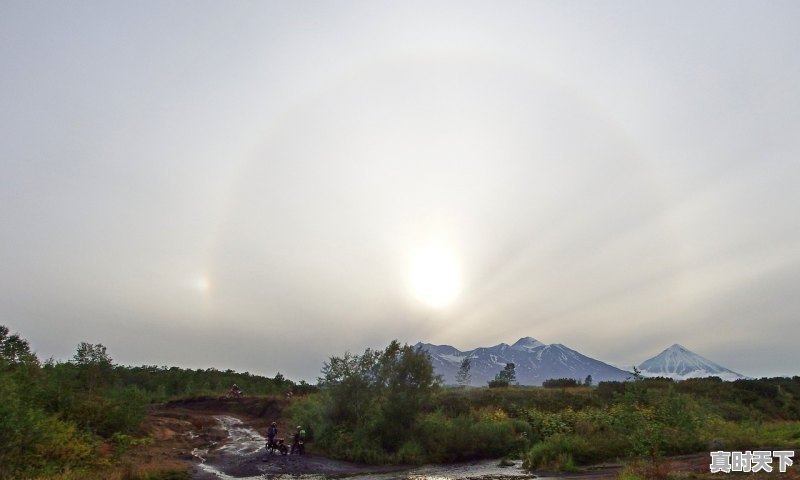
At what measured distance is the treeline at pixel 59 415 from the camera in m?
20.1

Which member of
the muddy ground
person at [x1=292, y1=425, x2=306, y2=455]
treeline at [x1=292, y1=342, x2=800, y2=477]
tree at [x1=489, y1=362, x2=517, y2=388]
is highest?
tree at [x1=489, y1=362, x2=517, y2=388]

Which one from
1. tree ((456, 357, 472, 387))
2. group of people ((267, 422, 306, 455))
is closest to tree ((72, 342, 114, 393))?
group of people ((267, 422, 306, 455))

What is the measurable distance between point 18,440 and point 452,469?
2197 centimetres

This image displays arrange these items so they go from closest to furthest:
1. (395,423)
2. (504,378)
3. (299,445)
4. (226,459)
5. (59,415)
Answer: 1. (59,415)
2. (226,459)
3. (299,445)
4. (395,423)
5. (504,378)

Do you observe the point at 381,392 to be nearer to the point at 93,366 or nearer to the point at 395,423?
the point at 395,423

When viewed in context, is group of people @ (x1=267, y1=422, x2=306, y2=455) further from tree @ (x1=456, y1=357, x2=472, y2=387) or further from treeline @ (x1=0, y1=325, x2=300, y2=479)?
tree @ (x1=456, y1=357, x2=472, y2=387)

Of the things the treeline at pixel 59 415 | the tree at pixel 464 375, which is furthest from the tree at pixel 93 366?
the tree at pixel 464 375

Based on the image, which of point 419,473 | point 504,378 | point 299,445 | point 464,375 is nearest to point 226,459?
point 299,445

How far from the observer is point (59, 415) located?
89.6 ft

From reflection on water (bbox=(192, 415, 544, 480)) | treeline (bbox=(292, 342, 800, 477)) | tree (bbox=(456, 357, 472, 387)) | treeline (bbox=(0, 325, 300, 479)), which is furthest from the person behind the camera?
tree (bbox=(456, 357, 472, 387))

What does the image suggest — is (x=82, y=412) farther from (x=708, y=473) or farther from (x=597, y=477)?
(x=708, y=473)

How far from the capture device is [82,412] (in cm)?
2919

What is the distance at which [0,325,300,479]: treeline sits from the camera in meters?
20.1

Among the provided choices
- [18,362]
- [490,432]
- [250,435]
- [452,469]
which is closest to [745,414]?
[490,432]
